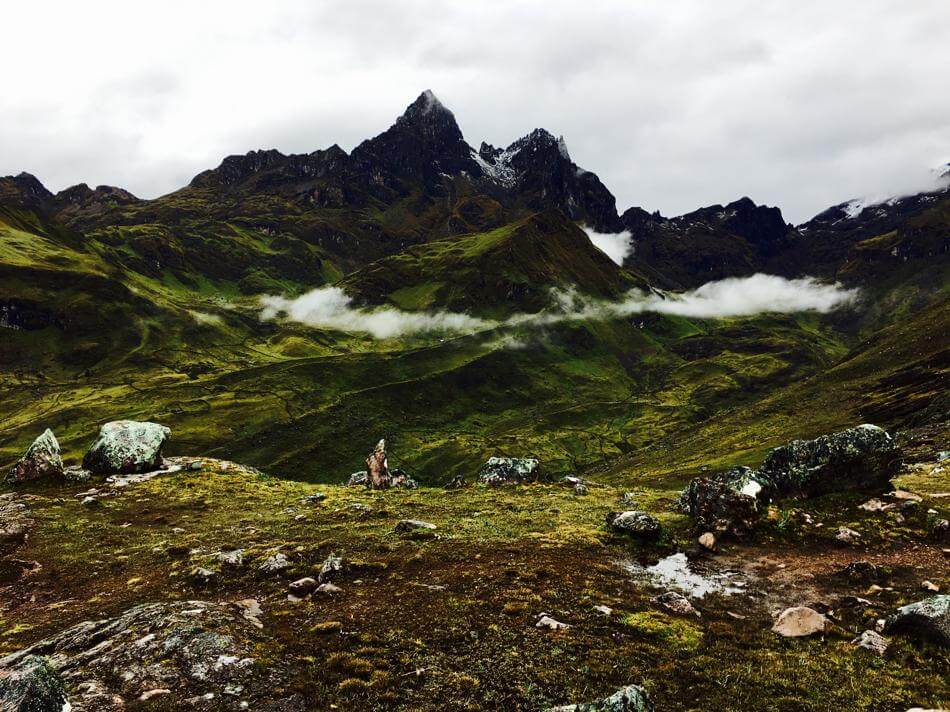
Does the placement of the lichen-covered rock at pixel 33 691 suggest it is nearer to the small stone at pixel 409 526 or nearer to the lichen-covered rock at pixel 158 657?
the lichen-covered rock at pixel 158 657

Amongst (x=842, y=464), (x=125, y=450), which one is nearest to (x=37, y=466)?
(x=125, y=450)

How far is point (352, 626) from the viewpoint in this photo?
840 inches

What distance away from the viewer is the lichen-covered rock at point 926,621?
57.8 ft

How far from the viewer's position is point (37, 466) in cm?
5062

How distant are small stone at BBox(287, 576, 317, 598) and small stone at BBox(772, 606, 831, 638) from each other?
21206mm

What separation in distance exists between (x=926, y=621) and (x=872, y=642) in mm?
1971

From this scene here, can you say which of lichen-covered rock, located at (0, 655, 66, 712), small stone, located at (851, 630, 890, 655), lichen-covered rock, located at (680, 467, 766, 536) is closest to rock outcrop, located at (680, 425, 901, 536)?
lichen-covered rock, located at (680, 467, 766, 536)

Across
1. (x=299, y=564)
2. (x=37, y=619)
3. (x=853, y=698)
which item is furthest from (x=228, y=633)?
(x=853, y=698)

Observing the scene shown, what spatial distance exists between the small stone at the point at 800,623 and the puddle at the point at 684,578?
3.89 metres

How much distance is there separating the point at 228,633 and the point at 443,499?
3034cm

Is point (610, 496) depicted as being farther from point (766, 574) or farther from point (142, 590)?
point (142, 590)

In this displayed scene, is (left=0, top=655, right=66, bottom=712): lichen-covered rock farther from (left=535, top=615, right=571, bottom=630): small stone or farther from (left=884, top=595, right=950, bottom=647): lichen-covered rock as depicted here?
(left=884, top=595, right=950, bottom=647): lichen-covered rock

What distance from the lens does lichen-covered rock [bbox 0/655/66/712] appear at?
13969 mm

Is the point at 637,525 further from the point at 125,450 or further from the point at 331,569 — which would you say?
the point at 125,450
